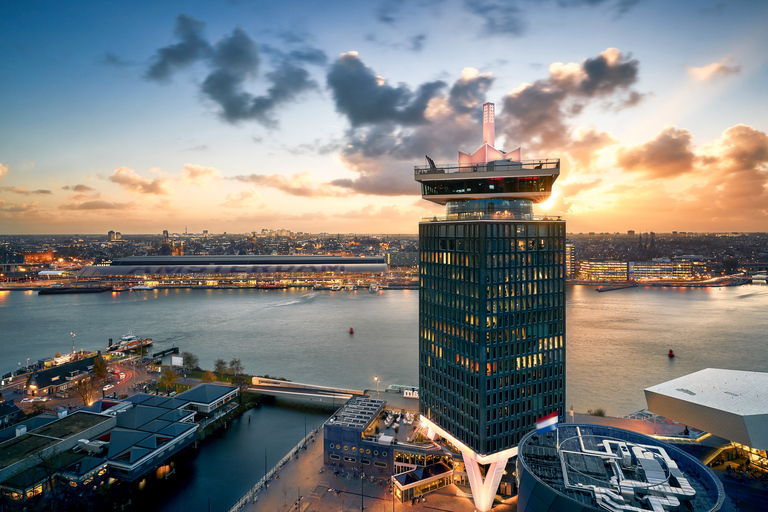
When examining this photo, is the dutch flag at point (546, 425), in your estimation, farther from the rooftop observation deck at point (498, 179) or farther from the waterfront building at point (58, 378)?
the waterfront building at point (58, 378)

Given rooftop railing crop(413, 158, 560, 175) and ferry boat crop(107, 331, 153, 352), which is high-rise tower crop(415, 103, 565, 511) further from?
ferry boat crop(107, 331, 153, 352)

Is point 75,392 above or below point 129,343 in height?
below

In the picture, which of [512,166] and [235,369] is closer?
[512,166]

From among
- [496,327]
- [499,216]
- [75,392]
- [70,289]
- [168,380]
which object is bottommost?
[75,392]

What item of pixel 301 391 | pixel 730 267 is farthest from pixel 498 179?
pixel 730 267

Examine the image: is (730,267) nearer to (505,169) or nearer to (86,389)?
(505,169)

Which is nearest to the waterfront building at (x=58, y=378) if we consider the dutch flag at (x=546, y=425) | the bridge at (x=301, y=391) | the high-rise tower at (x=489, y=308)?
the bridge at (x=301, y=391)

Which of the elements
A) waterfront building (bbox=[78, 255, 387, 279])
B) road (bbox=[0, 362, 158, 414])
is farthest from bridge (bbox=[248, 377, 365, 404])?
waterfront building (bbox=[78, 255, 387, 279])
